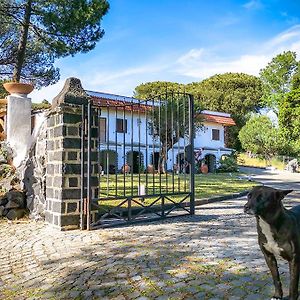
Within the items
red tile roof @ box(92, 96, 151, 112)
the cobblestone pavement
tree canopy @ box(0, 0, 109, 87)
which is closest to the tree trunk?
tree canopy @ box(0, 0, 109, 87)

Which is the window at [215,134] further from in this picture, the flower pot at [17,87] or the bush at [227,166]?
the flower pot at [17,87]

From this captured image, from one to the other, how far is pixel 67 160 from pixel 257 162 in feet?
101

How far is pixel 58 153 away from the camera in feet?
19.6

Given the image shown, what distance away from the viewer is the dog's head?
240cm

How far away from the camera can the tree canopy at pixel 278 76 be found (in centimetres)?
3381

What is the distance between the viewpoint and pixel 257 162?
3434 cm

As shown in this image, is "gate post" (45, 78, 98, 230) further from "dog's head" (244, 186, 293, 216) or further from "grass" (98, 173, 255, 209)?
"dog's head" (244, 186, 293, 216)

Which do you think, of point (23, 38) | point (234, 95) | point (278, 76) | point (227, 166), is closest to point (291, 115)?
point (227, 166)

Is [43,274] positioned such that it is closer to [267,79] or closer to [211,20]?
[211,20]

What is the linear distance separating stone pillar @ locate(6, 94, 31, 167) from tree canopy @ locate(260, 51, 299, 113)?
29022 millimetres

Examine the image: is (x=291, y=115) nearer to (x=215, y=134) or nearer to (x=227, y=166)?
(x=227, y=166)

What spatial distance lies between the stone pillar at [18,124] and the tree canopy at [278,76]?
29.0 meters

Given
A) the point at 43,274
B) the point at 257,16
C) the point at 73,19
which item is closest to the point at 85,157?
the point at 43,274

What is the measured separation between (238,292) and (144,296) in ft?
2.55
